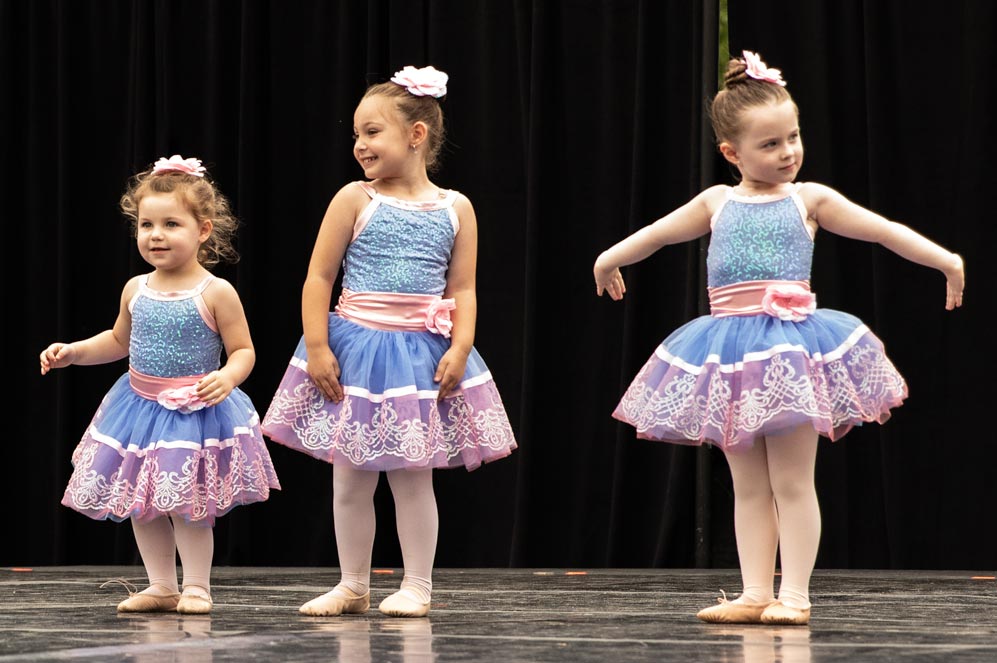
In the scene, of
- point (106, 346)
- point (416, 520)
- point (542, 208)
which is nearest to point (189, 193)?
point (106, 346)

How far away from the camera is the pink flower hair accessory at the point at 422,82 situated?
2891 millimetres

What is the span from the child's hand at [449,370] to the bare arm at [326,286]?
19cm

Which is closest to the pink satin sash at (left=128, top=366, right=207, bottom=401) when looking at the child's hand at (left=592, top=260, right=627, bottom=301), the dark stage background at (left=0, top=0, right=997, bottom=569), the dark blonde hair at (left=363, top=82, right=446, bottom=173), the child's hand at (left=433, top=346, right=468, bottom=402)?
the child's hand at (left=433, top=346, right=468, bottom=402)

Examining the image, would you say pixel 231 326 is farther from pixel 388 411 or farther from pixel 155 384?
pixel 388 411

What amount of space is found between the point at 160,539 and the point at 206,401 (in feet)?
1.03

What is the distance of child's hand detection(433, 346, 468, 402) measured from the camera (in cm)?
278

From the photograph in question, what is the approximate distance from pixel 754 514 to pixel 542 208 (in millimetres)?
2170

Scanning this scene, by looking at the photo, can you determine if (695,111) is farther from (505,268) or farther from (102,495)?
(102,495)

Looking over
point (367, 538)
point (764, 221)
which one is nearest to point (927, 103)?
point (764, 221)

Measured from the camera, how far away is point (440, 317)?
2820mm

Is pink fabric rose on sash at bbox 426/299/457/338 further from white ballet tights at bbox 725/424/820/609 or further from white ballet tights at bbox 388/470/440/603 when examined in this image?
white ballet tights at bbox 725/424/820/609

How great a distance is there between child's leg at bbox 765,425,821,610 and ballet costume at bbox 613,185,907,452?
0.17 ft

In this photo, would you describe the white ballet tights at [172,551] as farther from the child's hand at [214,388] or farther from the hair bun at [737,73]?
the hair bun at [737,73]

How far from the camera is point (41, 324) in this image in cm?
520
